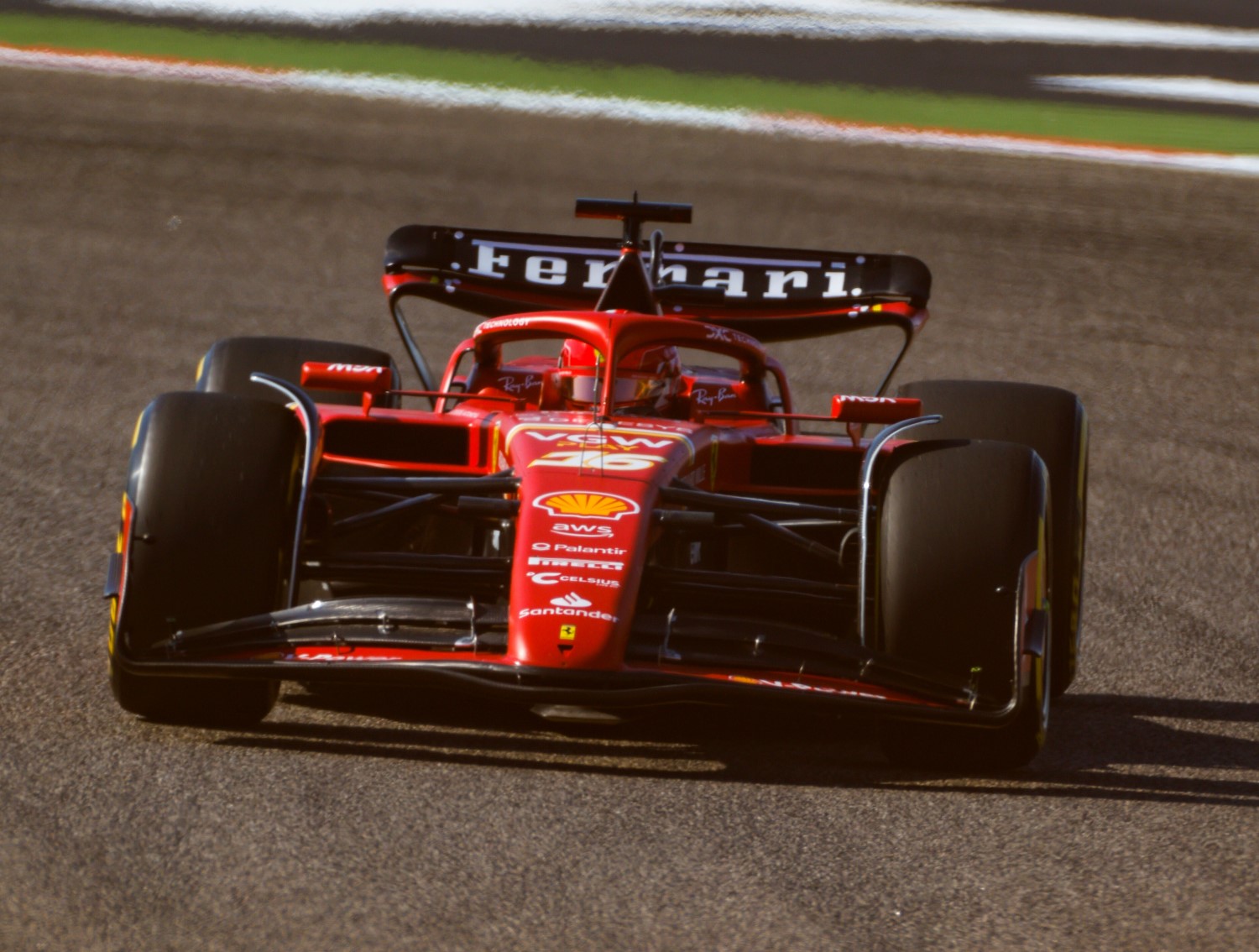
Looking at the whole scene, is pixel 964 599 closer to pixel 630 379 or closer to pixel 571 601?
pixel 571 601

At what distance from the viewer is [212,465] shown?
5.29 m

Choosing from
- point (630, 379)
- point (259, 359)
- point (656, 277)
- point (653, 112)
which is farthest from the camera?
point (653, 112)

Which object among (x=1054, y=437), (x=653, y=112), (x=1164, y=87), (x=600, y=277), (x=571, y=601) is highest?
(x=1164, y=87)

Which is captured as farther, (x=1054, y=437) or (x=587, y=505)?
(x=1054, y=437)

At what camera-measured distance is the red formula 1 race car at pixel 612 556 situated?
498 cm

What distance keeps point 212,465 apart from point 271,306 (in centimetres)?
746

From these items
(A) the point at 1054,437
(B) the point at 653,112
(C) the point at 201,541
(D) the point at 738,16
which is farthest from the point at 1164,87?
(C) the point at 201,541

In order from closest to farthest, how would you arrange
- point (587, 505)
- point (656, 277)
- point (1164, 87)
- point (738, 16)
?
point (587, 505) < point (656, 277) < point (738, 16) < point (1164, 87)

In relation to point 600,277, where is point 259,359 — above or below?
below

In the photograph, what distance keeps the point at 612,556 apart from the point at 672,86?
14671mm

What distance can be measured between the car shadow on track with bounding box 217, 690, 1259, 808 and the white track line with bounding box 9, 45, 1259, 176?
44.1ft

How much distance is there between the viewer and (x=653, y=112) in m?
18.9

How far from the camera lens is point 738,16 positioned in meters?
18.8

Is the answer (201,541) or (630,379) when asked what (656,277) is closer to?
(630,379)
